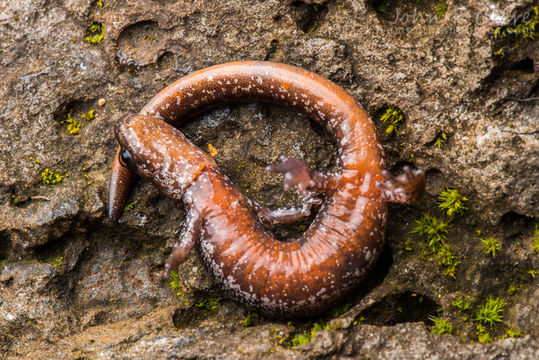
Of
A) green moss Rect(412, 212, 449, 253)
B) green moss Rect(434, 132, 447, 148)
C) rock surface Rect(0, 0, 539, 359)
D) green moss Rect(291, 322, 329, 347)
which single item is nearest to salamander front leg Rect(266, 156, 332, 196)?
rock surface Rect(0, 0, 539, 359)

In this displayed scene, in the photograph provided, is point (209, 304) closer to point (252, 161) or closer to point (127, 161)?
point (252, 161)

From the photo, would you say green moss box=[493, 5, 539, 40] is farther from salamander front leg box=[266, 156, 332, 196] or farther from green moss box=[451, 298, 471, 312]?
green moss box=[451, 298, 471, 312]

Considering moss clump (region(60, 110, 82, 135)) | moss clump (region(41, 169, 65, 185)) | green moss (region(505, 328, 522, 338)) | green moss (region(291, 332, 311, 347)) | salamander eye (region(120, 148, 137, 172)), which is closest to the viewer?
green moss (region(505, 328, 522, 338))

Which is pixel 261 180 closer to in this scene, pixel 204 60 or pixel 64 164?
pixel 204 60

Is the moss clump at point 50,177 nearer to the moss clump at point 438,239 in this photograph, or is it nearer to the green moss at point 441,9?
the moss clump at point 438,239

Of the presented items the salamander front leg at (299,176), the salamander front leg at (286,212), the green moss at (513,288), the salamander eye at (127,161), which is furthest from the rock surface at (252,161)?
the salamander front leg at (299,176)

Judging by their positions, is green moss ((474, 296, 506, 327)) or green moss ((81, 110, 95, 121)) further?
green moss ((81, 110, 95, 121))
